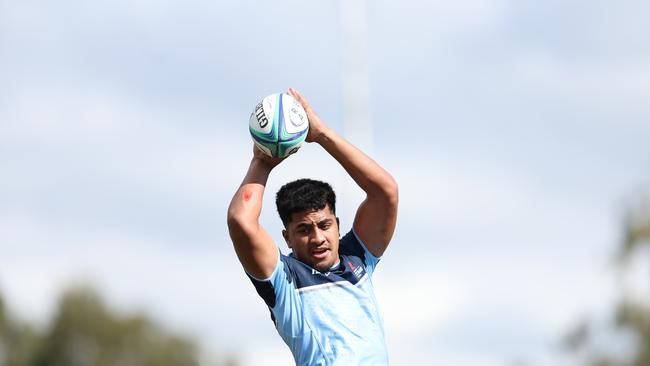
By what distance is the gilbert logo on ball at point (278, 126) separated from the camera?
12.7 metres

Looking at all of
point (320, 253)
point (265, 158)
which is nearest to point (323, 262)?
point (320, 253)

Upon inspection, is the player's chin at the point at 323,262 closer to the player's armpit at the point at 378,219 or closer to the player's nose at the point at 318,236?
the player's nose at the point at 318,236

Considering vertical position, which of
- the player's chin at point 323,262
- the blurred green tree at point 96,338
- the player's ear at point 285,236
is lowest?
the blurred green tree at point 96,338

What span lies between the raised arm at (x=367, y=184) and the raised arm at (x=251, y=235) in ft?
2.53

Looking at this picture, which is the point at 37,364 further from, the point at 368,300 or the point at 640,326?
the point at 368,300

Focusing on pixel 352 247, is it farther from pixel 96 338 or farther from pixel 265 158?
pixel 96 338

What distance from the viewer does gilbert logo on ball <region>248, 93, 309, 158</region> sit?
12656mm

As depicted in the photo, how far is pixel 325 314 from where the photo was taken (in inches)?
501

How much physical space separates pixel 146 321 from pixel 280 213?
51313mm

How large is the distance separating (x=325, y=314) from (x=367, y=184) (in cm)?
126

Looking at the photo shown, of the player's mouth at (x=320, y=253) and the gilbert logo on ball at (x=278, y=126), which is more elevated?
the gilbert logo on ball at (x=278, y=126)

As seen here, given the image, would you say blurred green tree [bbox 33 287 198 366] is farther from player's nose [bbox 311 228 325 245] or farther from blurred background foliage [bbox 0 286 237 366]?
player's nose [bbox 311 228 325 245]

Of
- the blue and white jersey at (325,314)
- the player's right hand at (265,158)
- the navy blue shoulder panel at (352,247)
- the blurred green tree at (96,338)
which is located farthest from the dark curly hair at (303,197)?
the blurred green tree at (96,338)

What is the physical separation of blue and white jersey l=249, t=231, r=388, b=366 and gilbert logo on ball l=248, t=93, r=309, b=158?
2.96 ft
